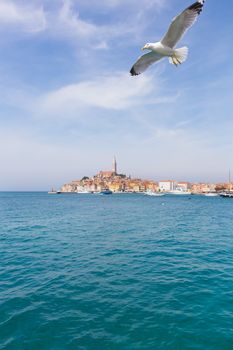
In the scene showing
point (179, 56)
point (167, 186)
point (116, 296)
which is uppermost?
point (179, 56)

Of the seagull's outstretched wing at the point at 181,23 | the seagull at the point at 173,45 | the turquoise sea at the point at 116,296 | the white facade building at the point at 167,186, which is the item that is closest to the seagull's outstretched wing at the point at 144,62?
the seagull at the point at 173,45

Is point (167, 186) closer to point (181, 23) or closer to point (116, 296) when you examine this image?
point (116, 296)

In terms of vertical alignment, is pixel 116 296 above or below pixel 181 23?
below

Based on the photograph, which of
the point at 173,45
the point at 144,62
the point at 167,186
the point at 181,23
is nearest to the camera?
the point at 181,23

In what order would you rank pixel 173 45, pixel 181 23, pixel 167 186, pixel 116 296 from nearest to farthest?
1. pixel 181 23
2. pixel 173 45
3. pixel 116 296
4. pixel 167 186

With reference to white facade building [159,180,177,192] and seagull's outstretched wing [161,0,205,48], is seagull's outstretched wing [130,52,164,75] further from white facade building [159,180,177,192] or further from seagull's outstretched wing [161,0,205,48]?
white facade building [159,180,177,192]

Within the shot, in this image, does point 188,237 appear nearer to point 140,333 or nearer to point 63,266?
point 63,266

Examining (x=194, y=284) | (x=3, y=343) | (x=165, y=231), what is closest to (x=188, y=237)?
(x=165, y=231)

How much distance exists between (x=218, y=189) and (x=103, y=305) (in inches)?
6804

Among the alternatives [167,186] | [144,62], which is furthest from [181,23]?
[167,186]

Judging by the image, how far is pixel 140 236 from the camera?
23.2 meters

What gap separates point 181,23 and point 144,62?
1443 millimetres

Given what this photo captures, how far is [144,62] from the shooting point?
24.1 feet

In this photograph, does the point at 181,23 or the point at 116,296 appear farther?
the point at 116,296
